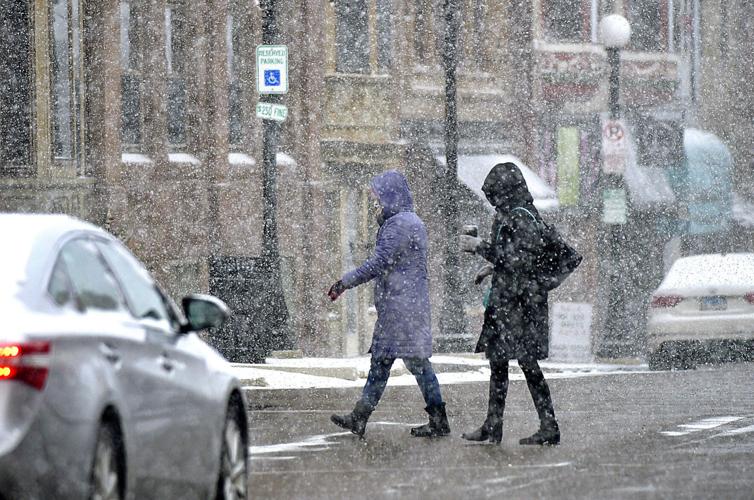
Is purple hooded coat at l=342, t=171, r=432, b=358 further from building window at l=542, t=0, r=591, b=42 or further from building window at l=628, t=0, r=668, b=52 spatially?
building window at l=628, t=0, r=668, b=52

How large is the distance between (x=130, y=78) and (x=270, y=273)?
227 inches

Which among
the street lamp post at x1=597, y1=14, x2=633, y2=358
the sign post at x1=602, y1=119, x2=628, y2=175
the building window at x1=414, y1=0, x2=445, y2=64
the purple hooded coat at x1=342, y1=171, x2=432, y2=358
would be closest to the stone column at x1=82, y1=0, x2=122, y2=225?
the sign post at x1=602, y1=119, x2=628, y2=175

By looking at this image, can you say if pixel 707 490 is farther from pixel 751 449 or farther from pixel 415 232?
pixel 415 232

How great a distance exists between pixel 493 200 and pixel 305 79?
657 inches

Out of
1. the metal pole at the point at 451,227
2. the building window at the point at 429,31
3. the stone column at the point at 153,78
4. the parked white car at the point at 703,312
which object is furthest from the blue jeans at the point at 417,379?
the building window at the point at 429,31

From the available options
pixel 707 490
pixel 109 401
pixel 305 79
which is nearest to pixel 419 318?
pixel 707 490

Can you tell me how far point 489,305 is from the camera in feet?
43.2

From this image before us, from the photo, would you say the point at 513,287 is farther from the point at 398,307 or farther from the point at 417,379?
the point at 417,379

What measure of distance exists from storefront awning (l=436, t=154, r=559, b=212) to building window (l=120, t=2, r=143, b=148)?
22.9ft

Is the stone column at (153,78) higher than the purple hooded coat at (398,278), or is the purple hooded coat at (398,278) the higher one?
the stone column at (153,78)

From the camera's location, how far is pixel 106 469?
662cm

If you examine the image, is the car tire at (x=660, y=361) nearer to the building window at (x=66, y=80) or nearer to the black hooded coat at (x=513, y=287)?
the building window at (x=66, y=80)

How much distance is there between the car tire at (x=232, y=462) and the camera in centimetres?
842

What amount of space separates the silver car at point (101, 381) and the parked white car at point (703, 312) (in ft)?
53.3
